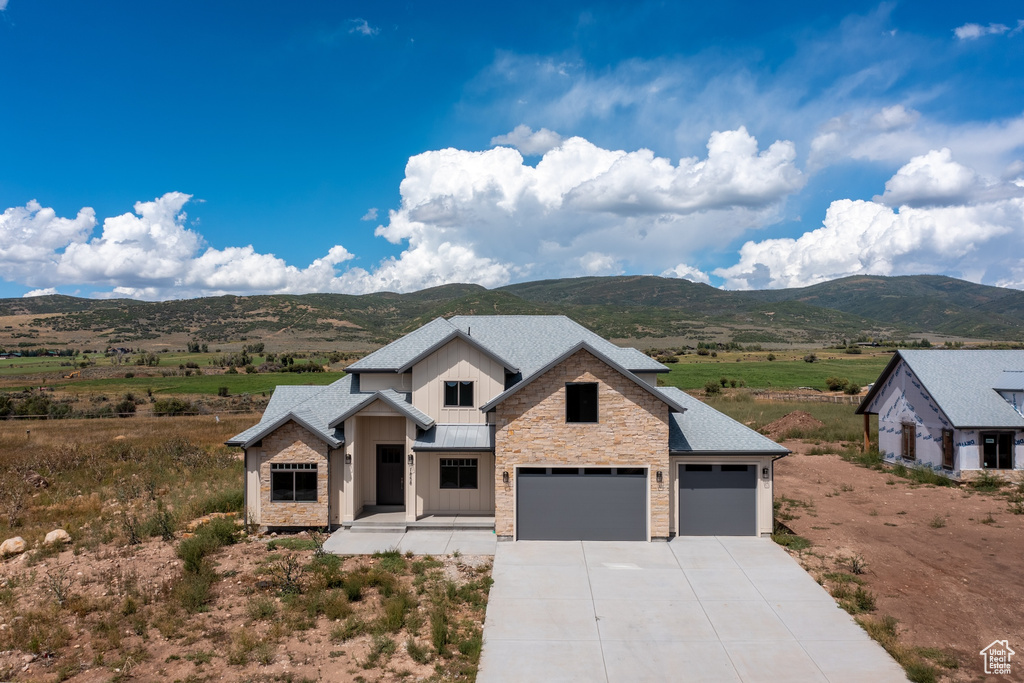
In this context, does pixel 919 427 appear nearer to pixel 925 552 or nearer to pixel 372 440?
pixel 925 552

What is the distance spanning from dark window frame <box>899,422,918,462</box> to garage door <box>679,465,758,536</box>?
1646 centimetres

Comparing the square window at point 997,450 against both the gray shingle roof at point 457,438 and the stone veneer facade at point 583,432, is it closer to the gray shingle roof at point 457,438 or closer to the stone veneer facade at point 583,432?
the stone veneer facade at point 583,432

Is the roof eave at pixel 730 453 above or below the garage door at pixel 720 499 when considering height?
above

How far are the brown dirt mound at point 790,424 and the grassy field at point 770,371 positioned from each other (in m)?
21.7

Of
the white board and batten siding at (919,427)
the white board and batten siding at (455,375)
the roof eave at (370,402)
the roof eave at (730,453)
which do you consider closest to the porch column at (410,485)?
the roof eave at (370,402)

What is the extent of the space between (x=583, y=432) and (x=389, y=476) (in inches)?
314

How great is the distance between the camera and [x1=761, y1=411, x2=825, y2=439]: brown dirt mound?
40469 millimetres

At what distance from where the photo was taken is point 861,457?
3186 centimetres

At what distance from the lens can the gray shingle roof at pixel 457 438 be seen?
61.7 feet

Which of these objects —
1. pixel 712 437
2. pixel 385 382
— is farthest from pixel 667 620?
pixel 385 382

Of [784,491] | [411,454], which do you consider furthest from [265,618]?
[784,491]

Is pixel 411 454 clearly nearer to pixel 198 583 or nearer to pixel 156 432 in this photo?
pixel 198 583

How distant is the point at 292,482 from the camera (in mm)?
18875

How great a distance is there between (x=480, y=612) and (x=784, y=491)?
17.3m
